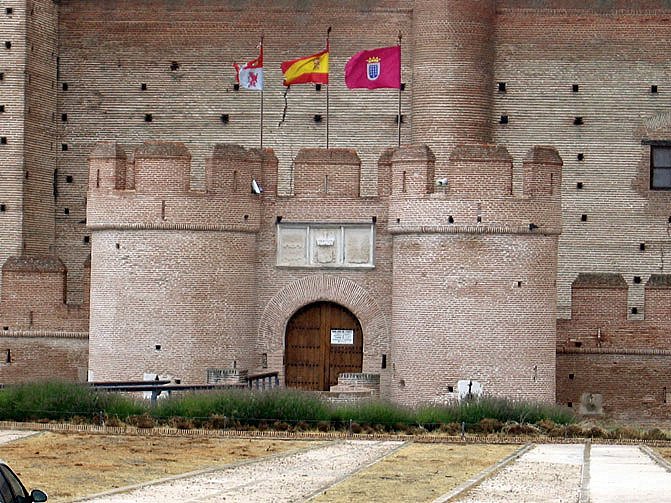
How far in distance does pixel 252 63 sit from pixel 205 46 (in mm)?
2915

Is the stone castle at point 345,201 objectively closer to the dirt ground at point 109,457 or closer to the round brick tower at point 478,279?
the round brick tower at point 478,279

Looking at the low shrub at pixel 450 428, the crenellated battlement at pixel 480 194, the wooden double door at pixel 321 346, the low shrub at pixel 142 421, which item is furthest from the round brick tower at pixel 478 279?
the low shrub at pixel 142 421

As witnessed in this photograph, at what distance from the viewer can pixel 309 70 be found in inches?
1759

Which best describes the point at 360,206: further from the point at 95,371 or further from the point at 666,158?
the point at 666,158

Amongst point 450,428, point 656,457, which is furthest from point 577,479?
point 450,428

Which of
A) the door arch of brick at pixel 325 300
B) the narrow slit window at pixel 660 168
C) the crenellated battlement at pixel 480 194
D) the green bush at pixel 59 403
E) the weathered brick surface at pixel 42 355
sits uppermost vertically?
the narrow slit window at pixel 660 168

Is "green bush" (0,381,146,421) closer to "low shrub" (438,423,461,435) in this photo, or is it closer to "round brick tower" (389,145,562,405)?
"low shrub" (438,423,461,435)

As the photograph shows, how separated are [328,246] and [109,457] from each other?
12187mm

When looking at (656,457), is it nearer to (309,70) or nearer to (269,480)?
(269,480)

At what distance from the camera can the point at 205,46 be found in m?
48.2

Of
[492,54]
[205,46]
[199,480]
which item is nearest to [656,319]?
[492,54]

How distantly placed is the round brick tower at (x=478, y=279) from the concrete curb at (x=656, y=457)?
6516 mm

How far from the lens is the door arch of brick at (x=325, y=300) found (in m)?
40.8

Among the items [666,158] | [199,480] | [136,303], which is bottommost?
[199,480]
